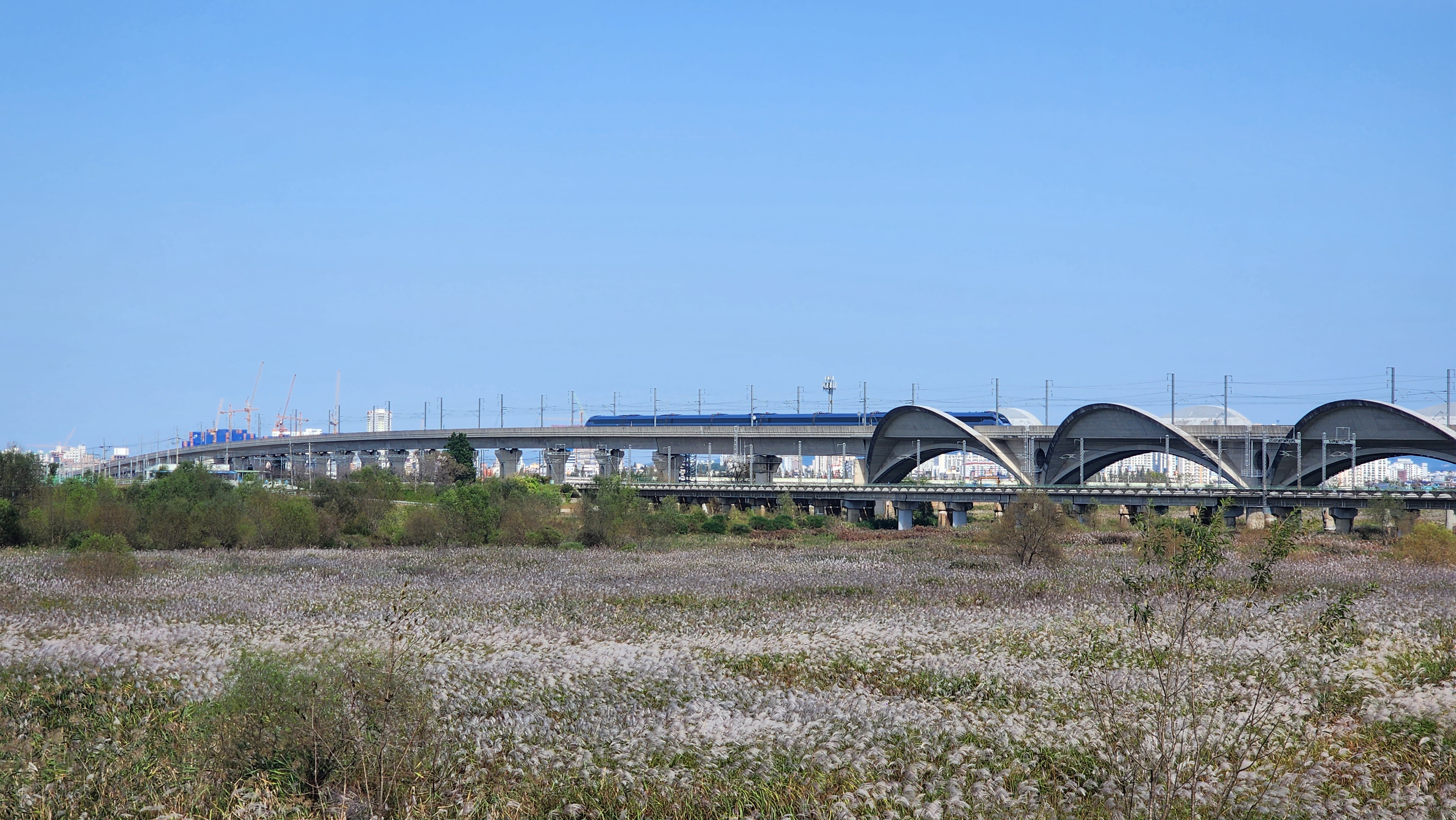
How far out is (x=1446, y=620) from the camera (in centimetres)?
1997

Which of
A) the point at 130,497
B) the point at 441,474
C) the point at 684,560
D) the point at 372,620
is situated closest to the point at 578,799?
the point at 372,620

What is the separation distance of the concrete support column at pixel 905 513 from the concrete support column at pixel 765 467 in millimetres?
33238

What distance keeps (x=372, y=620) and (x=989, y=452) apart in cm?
7343

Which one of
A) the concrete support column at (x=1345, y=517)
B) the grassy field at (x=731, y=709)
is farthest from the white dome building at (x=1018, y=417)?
the grassy field at (x=731, y=709)

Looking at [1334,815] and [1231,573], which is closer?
[1334,815]

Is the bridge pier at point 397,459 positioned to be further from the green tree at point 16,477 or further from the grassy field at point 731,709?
the grassy field at point 731,709

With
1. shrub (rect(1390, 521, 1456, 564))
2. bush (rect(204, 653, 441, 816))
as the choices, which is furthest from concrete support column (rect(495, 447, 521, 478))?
bush (rect(204, 653, 441, 816))

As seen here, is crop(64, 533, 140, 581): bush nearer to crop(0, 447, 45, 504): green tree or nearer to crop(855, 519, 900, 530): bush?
crop(0, 447, 45, 504): green tree

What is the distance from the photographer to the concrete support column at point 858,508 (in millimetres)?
69312

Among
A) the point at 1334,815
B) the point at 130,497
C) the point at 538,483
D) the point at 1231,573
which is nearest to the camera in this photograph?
the point at 1334,815

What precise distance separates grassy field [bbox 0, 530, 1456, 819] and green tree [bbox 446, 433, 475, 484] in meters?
60.8

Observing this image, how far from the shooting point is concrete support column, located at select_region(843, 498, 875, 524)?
69.3 meters

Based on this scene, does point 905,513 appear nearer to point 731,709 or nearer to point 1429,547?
point 1429,547

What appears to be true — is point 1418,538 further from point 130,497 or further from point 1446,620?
point 130,497
